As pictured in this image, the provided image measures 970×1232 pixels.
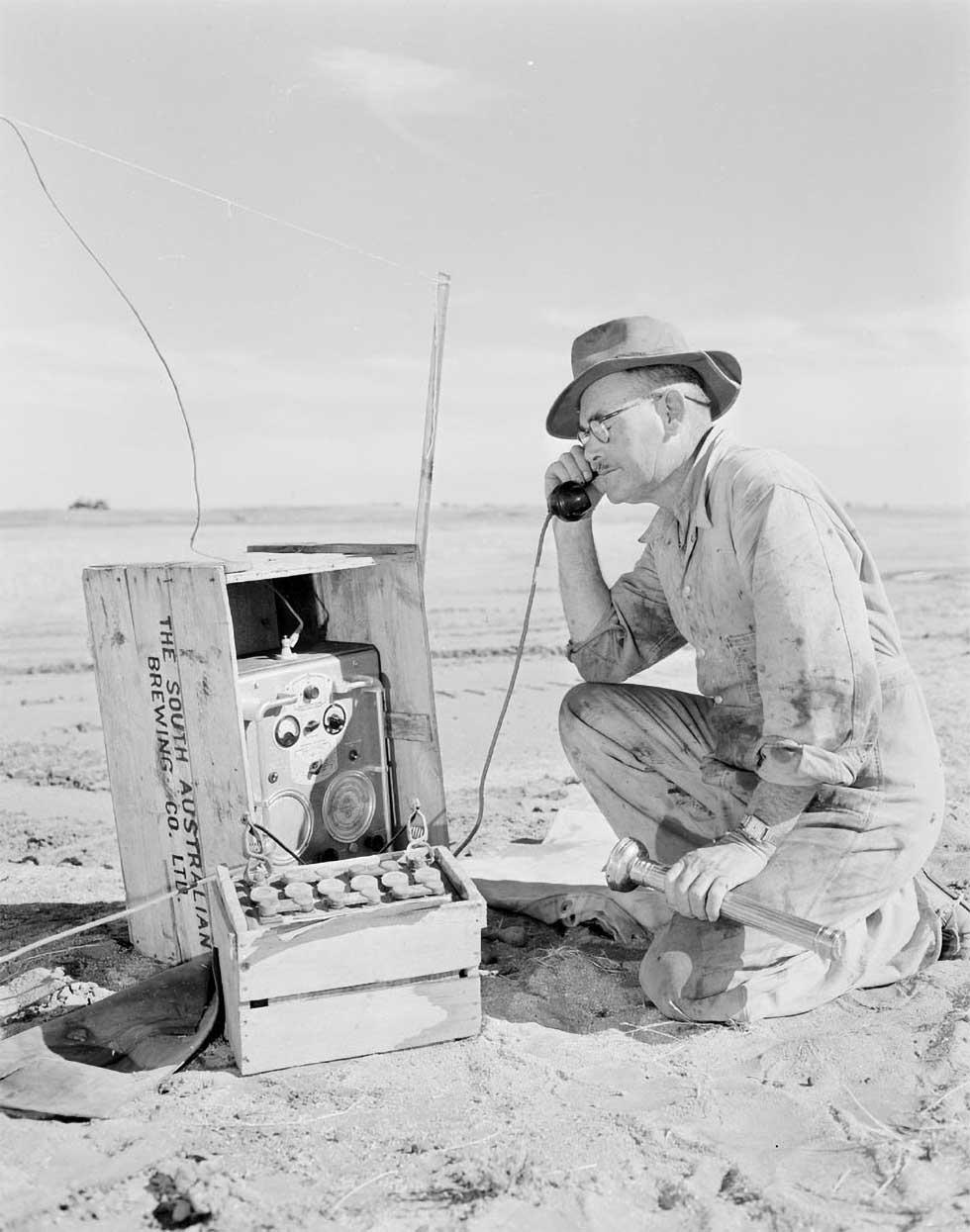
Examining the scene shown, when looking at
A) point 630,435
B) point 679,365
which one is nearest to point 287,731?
point 630,435

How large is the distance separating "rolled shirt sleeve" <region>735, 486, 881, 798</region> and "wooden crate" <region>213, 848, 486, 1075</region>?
97 centimetres

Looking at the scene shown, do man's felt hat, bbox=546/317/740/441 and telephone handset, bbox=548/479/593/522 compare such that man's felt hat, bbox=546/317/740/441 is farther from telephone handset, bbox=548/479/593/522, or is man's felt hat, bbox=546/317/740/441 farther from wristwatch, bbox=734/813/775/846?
wristwatch, bbox=734/813/775/846

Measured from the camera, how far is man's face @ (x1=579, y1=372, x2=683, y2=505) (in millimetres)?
3654

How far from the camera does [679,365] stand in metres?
3.68

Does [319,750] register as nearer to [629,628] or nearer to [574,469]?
[629,628]

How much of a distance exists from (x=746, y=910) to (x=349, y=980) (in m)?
1.09

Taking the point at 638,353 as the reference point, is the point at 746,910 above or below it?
below

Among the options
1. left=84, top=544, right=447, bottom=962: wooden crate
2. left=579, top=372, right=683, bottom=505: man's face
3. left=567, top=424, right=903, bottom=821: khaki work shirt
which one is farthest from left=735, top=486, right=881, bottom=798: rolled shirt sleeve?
left=84, top=544, right=447, bottom=962: wooden crate

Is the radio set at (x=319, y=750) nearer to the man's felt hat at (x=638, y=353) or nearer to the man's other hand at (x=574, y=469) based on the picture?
the man's other hand at (x=574, y=469)

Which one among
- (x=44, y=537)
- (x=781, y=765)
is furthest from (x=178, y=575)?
(x=44, y=537)

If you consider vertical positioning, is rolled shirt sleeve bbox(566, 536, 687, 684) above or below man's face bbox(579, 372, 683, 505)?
below

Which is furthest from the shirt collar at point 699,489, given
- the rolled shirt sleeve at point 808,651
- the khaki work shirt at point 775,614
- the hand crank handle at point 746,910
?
the hand crank handle at point 746,910

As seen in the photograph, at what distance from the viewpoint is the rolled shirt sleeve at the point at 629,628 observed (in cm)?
421

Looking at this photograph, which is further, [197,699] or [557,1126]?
[197,699]
